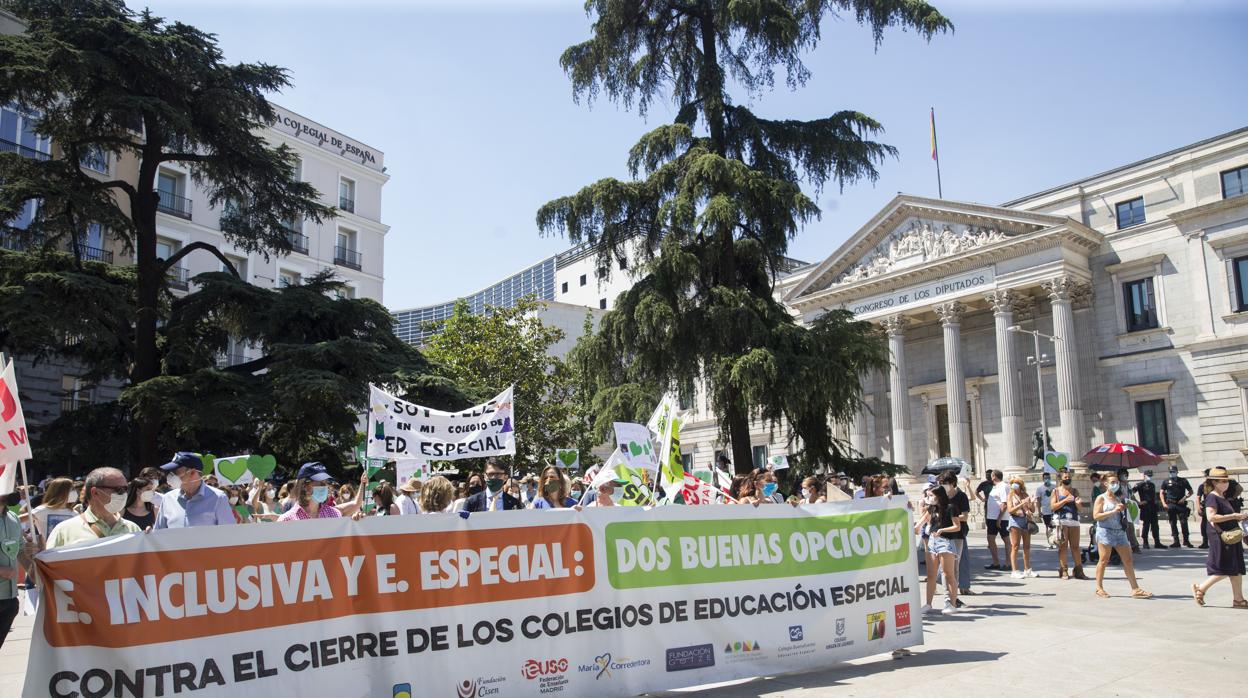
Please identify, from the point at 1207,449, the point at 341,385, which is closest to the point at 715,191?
the point at 341,385

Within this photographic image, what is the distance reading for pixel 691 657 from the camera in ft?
21.4

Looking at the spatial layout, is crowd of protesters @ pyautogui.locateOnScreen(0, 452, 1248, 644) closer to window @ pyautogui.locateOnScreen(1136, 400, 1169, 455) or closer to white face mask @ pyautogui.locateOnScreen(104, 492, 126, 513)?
white face mask @ pyautogui.locateOnScreen(104, 492, 126, 513)

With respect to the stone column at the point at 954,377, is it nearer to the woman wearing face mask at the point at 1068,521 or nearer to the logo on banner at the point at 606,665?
the woman wearing face mask at the point at 1068,521

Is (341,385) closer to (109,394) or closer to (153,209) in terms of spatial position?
(153,209)

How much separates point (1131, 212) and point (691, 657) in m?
37.2

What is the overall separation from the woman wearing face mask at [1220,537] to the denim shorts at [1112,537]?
1048 mm

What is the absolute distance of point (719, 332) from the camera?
17.2 m

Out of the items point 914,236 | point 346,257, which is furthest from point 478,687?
point 346,257

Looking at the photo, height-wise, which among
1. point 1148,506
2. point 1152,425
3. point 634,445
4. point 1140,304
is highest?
point 1140,304

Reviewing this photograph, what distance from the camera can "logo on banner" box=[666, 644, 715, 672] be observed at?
643 cm

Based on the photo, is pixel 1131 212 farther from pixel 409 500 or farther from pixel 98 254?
pixel 98 254

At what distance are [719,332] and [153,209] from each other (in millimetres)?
16543

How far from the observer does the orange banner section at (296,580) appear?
4.77 meters

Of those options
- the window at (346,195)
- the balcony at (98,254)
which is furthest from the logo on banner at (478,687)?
the window at (346,195)
